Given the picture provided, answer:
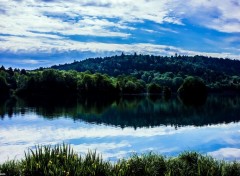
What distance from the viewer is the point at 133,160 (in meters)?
24.1

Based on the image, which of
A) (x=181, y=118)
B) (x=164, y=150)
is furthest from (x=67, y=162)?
(x=181, y=118)

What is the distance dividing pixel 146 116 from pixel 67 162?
7076cm

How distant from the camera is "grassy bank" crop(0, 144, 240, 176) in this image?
69.7 ft

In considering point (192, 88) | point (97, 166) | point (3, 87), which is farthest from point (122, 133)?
point (3, 87)

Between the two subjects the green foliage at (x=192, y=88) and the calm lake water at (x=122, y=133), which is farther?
the green foliage at (x=192, y=88)

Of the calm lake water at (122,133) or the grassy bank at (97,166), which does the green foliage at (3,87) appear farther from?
the grassy bank at (97,166)

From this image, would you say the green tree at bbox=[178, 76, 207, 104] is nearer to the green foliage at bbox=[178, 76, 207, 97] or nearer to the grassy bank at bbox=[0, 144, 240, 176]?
the green foliage at bbox=[178, 76, 207, 97]

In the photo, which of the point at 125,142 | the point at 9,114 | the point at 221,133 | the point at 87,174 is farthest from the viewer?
the point at 9,114

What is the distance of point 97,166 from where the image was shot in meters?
21.9

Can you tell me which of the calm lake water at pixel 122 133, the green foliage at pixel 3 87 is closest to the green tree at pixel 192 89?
the green foliage at pixel 3 87

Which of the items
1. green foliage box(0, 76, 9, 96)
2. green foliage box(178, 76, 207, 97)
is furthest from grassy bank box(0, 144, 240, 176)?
green foliage box(0, 76, 9, 96)

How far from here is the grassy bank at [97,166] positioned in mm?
21234

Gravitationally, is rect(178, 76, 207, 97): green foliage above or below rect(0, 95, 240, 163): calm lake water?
above

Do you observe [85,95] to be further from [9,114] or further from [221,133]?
[221,133]
